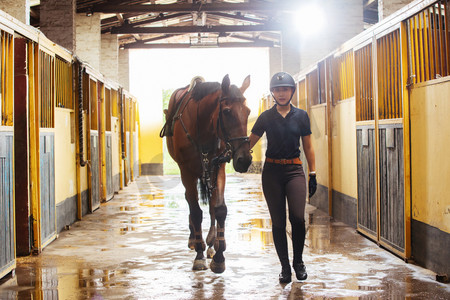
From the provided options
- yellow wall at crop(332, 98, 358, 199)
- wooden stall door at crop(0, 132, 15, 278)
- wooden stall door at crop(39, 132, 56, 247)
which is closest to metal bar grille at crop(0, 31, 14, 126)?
wooden stall door at crop(0, 132, 15, 278)

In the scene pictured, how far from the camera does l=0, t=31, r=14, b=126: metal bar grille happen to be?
5.08 meters

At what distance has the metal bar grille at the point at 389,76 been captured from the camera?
5.58m

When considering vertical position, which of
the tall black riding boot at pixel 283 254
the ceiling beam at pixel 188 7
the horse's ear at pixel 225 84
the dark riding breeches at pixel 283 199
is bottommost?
the tall black riding boot at pixel 283 254

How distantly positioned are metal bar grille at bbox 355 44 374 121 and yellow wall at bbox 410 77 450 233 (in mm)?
1404

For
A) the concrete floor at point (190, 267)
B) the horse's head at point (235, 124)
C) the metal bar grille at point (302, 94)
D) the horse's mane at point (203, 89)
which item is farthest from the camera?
the metal bar grille at point (302, 94)

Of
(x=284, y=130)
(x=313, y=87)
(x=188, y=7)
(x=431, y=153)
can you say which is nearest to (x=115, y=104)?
(x=188, y=7)

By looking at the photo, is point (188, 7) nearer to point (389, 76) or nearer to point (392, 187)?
point (389, 76)

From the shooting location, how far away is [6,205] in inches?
198

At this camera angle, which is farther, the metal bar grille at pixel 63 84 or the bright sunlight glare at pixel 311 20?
the bright sunlight glare at pixel 311 20

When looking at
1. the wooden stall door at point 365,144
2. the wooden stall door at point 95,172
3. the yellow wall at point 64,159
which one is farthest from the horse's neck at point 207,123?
the wooden stall door at point 95,172

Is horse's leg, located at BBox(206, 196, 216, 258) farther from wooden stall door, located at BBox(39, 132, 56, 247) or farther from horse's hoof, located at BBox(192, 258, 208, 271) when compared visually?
wooden stall door, located at BBox(39, 132, 56, 247)

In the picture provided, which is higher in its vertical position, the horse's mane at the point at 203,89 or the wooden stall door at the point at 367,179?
the horse's mane at the point at 203,89

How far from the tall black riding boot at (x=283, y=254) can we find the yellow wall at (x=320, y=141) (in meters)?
4.48

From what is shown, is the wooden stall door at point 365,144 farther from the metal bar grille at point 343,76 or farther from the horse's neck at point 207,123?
the horse's neck at point 207,123
